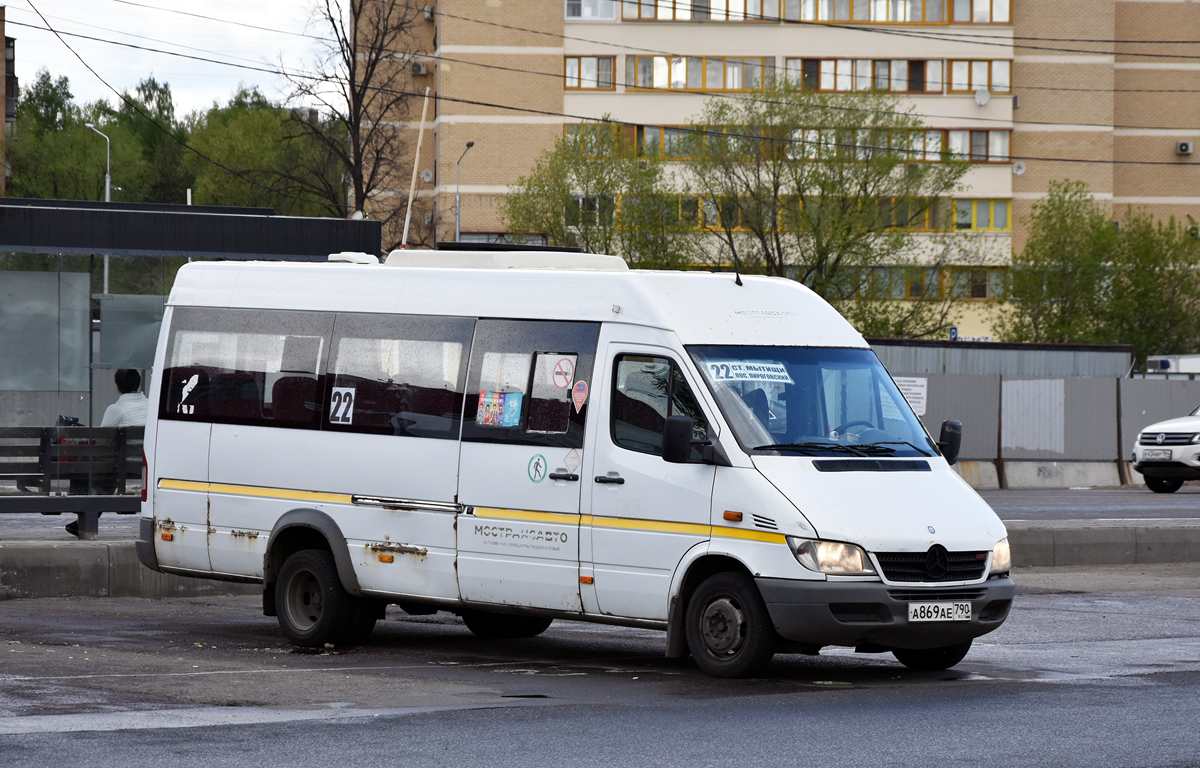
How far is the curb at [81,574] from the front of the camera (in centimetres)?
1401

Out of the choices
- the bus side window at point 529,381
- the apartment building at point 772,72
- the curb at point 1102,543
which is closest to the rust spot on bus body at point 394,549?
the bus side window at point 529,381

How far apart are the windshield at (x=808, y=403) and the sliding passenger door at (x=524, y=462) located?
878 millimetres

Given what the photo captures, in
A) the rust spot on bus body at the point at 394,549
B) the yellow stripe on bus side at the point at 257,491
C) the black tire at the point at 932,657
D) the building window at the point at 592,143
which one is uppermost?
the building window at the point at 592,143

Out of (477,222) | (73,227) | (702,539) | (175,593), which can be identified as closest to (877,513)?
(702,539)

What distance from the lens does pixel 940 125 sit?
7750cm

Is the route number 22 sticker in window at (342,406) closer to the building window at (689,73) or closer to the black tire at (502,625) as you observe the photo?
the black tire at (502,625)

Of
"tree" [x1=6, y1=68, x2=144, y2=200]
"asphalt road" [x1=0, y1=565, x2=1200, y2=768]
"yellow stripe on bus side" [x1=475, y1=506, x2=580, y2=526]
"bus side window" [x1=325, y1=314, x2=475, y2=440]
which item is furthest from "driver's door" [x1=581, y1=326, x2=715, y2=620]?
"tree" [x1=6, y1=68, x2=144, y2=200]

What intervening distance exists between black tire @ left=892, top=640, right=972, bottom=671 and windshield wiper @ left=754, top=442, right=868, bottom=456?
1.20 m

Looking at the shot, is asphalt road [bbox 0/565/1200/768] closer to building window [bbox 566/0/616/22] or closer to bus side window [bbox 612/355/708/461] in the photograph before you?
bus side window [bbox 612/355/708/461]

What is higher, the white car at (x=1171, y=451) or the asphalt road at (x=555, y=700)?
the white car at (x=1171, y=451)

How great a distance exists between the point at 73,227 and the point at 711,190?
36.4 meters

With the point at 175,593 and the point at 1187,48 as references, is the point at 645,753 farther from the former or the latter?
the point at 1187,48

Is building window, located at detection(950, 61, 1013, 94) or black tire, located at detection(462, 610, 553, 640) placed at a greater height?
building window, located at detection(950, 61, 1013, 94)

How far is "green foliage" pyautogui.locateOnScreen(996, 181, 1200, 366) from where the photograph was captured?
62.7 meters
